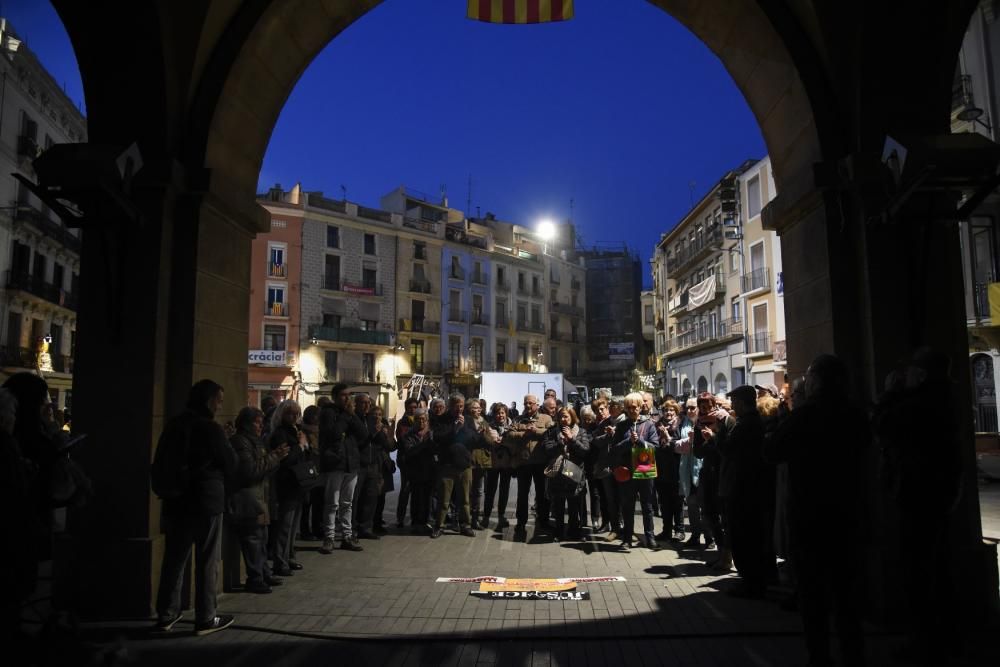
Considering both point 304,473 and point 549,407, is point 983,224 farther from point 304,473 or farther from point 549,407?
point 304,473

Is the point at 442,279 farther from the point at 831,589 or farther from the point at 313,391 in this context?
the point at 831,589

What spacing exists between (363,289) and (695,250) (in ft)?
74.4

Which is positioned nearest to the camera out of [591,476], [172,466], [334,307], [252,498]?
[172,466]

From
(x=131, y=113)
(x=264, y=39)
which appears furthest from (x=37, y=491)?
(x=264, y=39)

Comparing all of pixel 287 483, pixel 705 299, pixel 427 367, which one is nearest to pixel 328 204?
pixel 427 367

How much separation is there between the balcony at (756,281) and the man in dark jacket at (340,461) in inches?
1199

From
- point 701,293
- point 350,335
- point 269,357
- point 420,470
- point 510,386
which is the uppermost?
point 701,293

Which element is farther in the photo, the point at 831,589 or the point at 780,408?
the point at 780,408

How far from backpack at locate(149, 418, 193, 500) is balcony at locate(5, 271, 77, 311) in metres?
29.2

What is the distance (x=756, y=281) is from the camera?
1369 inches

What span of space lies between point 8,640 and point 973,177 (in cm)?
640

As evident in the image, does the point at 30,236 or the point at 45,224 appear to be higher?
the point at 45,224

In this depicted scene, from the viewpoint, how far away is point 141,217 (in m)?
5.14

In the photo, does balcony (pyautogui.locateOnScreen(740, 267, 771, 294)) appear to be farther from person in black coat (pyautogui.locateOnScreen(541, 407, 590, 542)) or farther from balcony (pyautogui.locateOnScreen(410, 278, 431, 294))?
person in black coat (pyautogui.locateOnScreen(541, 407, 590, 542))
